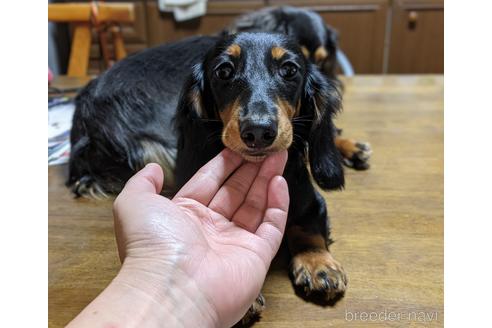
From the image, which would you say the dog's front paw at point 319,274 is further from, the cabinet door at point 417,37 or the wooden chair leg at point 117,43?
the cabinet door at point 417,37

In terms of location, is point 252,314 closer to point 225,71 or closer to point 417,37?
point 225,71

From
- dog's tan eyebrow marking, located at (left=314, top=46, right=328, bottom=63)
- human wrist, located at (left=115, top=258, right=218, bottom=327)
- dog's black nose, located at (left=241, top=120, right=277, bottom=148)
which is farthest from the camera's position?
dog's tan eyebrow marking, located at (left=314, top=46, right=328, bottom=63)

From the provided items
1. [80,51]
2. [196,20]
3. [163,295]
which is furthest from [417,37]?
[163,295]

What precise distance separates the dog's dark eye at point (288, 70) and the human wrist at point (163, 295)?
1.66 ft

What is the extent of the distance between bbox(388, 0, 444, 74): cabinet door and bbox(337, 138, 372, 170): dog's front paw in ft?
6.98

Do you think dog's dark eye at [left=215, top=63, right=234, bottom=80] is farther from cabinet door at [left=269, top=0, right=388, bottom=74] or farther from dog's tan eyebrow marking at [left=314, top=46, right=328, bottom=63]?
cabinet door at [left=269, top=0, right=388, bottom=74]

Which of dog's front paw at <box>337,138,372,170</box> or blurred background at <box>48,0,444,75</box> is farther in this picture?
blurred background at <box>48,0,444,75</box>

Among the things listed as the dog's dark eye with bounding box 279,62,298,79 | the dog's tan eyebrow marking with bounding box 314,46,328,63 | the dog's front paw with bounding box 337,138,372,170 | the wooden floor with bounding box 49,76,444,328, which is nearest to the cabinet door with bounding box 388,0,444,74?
the dog's tan eyebrow marking with bounding box 314,46,328,63

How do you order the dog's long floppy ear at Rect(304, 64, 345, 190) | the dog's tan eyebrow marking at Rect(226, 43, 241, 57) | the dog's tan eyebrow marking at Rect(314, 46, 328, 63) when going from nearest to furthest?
the dog's tan eyebrow marking at Rect(226, 43, 241, 57)
the dog's long floppy ear at Rect(304, 64, 345, 190)
the dog's tan eyebrow marking at Rect(314, 46, 328, 63)

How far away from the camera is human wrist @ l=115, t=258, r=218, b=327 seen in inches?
26.4

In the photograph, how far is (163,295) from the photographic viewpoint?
69 cm

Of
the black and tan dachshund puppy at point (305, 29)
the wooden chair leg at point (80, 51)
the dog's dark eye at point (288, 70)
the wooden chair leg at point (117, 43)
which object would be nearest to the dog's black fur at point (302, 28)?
the black and tan dachshund puppy at point (305, 29)

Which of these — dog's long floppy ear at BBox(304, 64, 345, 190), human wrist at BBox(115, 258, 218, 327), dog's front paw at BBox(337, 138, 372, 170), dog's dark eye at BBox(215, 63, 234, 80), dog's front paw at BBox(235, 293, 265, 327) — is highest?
dog's dark eye at BBox(215, 63, 234, 80)

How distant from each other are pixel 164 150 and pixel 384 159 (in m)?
0.80
